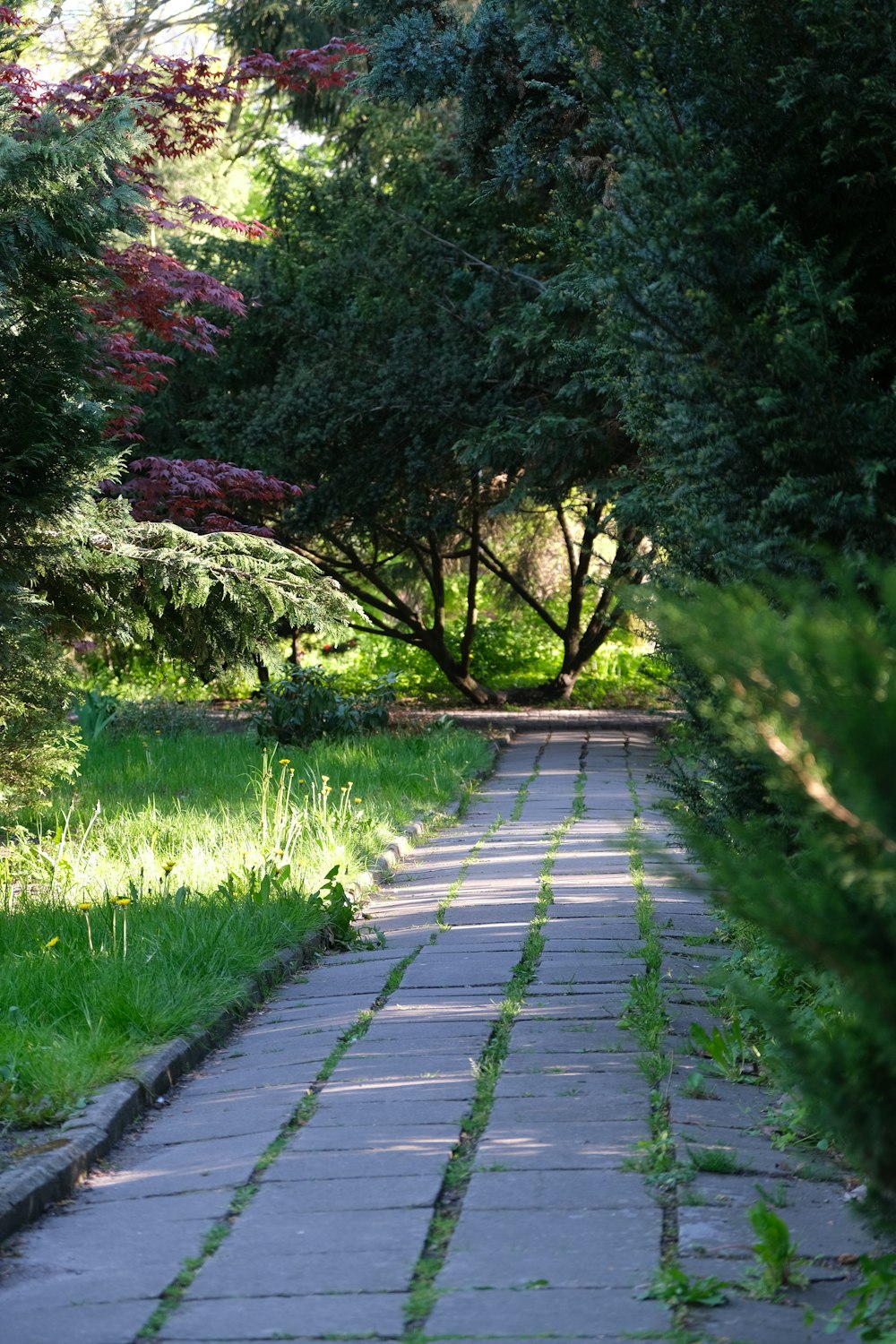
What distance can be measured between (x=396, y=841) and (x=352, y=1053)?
338cm

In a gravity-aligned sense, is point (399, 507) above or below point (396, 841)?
above

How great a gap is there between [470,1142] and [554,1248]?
61cm

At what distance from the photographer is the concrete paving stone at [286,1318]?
2377 mm

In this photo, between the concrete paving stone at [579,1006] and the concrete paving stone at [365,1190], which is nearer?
the concrete paving stone at [365,1190]

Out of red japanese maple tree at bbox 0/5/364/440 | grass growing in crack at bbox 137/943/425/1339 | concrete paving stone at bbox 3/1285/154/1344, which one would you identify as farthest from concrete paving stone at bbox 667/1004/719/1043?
red japanese maple tree at bbox 0/5/364/440

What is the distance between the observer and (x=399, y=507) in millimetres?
15180

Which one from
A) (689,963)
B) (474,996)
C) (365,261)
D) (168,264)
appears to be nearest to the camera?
(474,996)

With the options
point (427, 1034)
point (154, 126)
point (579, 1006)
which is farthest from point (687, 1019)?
point (154, 126)

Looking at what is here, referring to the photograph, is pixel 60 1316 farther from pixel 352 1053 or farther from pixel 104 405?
pixel 104 405

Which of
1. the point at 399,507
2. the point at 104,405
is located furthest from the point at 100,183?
the point at 399,507

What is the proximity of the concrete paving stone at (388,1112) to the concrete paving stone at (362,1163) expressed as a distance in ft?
0.45

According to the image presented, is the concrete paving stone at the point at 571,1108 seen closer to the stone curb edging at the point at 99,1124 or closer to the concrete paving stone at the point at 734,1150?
the concrete paving stone at the point at 734,1150

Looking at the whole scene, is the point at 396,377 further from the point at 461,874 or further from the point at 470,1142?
the point at 470,1142

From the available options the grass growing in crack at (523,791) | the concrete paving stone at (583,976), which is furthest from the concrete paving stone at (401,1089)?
the grass growing in crack at (523,791)
